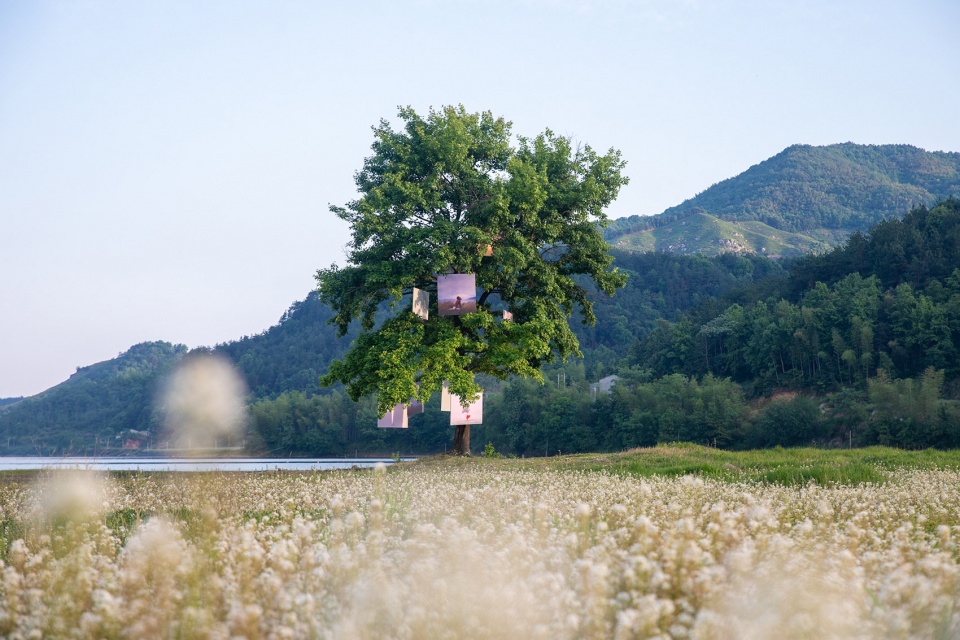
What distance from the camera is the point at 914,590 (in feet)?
16.6

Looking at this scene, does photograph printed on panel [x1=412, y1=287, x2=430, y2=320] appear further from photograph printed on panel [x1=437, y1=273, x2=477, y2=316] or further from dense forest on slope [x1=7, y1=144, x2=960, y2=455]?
dense forest on slope [x1=7, y1=144, x2=960, y2=455]

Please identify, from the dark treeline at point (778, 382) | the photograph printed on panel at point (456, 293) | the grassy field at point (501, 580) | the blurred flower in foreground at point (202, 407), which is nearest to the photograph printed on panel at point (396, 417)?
the photograph printed on panel at point (456, 293)

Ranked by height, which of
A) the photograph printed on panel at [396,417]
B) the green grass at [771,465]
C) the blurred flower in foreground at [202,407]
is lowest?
the green grass at [771,465]

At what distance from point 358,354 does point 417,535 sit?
2133cm

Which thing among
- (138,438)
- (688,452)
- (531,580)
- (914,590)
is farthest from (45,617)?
(138,438)

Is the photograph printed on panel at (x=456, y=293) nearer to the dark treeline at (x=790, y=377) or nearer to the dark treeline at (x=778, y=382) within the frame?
the dark treeline at (x=790, y=377)

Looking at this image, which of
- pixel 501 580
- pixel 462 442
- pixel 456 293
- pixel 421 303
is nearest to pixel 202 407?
pixel 501 580

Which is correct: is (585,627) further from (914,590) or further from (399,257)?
(399,257)

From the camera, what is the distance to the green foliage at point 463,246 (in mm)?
27266

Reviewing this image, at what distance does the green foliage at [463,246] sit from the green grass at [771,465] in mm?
4225

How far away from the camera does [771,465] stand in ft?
64.9

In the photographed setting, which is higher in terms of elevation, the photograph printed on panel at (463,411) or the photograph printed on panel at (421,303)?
the photograph printed on panel at (421,303)

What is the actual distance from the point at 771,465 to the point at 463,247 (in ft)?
40.7

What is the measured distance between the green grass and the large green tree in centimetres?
409
